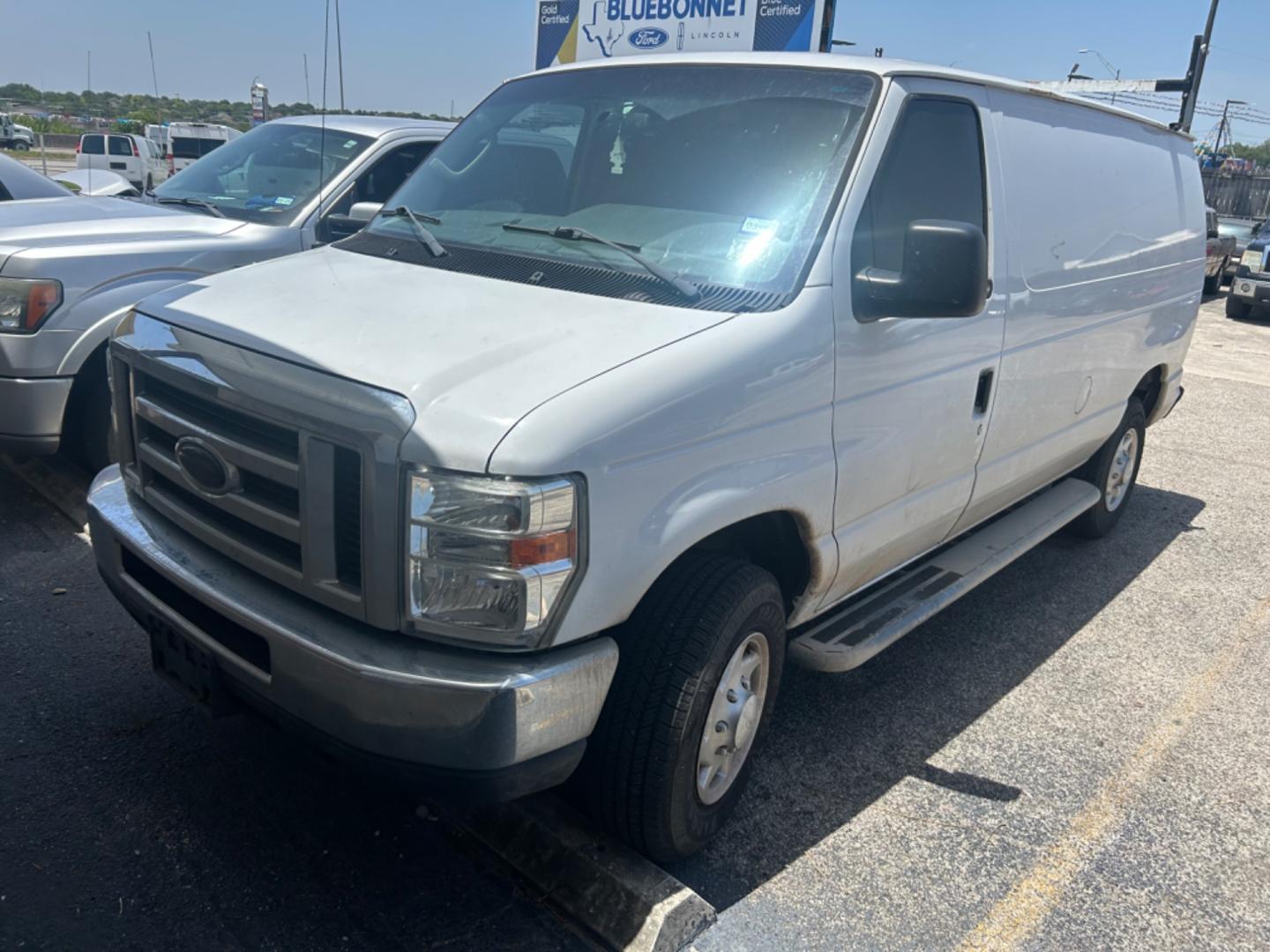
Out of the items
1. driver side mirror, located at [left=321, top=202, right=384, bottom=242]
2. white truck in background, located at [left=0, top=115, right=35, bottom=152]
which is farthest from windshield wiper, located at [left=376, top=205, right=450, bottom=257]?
white truck in background, located at [left=0, top=115, right=35, bottom=152]

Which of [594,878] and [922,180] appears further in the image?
[922,180]

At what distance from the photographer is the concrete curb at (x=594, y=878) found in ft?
8.71

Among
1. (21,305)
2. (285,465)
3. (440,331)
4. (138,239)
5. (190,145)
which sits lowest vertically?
(190,145)

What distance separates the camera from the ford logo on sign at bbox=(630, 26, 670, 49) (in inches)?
349

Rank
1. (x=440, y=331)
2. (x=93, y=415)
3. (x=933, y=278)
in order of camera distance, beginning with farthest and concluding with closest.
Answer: (x=93, y=415) < (x=933, y=278) < (x=440, y=331)

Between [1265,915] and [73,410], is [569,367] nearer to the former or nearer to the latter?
[1265,915]

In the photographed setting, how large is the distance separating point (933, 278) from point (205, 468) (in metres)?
2.01

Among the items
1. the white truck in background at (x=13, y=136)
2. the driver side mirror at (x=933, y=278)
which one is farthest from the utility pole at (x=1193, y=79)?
the white truck in background at (x=13, y=136)

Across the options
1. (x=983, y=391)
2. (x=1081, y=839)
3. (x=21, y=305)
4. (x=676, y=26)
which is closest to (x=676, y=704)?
(x=1081, y=839)

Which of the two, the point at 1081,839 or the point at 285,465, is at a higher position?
the point at 285,465

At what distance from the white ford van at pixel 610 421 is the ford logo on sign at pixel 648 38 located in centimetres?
518

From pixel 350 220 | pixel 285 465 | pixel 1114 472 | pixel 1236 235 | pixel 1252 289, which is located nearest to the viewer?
pixel 285 465

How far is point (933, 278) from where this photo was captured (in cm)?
293

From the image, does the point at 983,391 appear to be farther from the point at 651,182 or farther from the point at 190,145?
the point at 190,145
